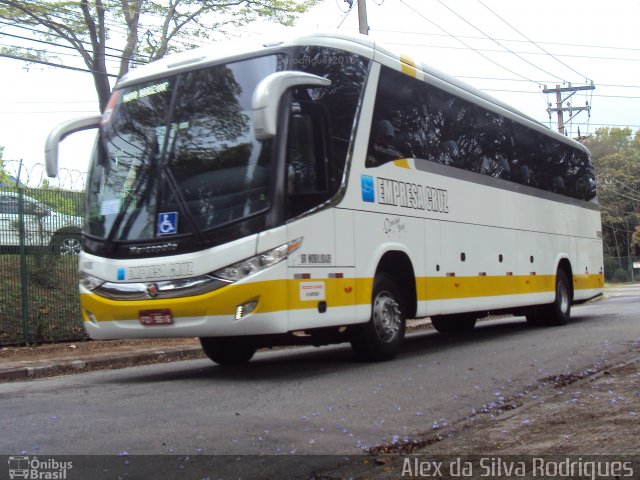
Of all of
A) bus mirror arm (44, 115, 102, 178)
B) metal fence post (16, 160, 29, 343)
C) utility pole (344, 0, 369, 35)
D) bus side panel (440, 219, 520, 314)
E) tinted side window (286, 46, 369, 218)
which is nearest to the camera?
tinted side window (286, 46, 369, 218)

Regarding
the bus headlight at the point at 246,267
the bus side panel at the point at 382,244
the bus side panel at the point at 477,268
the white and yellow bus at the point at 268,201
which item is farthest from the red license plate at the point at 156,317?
the bus side panel at the point at 477,268

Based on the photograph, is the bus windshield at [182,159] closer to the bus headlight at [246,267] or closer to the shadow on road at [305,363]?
the bus headlight at [246,267]

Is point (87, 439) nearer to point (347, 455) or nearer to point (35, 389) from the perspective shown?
point (347, 455)

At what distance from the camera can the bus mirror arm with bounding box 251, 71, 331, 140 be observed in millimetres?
7348

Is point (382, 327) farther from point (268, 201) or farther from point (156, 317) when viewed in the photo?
point (156, 317)

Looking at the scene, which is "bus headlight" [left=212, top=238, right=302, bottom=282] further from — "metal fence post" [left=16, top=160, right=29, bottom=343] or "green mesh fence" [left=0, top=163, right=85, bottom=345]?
"metal fence post" [left=16, top=160, right=29, bottom=343]

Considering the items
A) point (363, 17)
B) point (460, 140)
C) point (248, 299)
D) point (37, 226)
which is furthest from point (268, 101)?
point (363, 17)

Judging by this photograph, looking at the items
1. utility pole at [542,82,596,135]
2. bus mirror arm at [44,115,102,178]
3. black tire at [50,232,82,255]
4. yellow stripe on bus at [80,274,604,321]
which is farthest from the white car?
utility pole at [542,82,596,135]

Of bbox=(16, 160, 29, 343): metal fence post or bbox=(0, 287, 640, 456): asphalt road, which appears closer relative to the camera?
bbox=(0, 287, 640, 456): asphalt road

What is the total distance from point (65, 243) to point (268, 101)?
7.13m

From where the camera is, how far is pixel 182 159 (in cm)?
811

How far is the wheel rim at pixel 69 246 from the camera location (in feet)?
43.3

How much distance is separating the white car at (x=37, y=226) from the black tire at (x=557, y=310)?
8859mm

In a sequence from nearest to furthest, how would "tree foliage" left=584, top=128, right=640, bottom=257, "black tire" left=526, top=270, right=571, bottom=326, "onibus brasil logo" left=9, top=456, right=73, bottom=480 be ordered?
"onibus brasil logo" left=9, top=456, right=73, bottom=480 < "black tire" left=526, top=270, right=571, bottom=326 < "tree foliage" left=584, top=128, right=640, bottom=257
